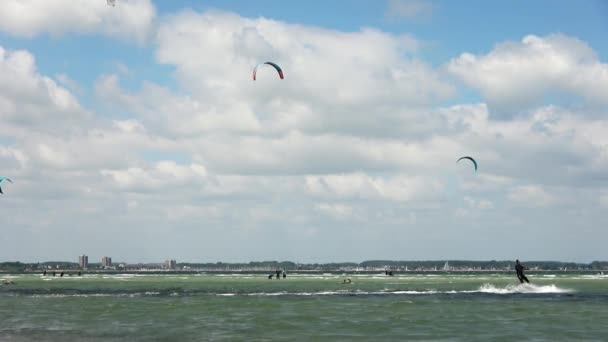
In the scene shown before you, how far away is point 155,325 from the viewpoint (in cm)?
3083

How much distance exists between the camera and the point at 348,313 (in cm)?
3547

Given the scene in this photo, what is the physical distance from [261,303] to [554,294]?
21.8 m

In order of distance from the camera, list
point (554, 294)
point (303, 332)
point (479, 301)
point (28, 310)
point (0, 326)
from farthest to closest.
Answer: point (554, 294) < point (479, 301) < point (28, 310) < point (0, 326) < point (303, 332)

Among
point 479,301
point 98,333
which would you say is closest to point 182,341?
point 98,333

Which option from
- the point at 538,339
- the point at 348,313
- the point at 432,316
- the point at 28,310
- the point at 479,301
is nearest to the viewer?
the point at 538,339

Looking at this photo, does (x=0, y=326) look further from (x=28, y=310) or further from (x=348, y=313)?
(x=348, y=313)

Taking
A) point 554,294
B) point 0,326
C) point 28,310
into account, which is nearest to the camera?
point 0,326

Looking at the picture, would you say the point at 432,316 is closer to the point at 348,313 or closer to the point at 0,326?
the point at 348,313

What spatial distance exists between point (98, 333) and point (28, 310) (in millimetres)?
14299

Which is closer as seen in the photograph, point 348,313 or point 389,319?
point 389,319

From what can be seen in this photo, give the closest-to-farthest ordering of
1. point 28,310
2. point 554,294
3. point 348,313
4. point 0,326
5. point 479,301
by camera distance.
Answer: point 0,326 → point 348,313 → point 28,310 → point 479,301 → point 554,294

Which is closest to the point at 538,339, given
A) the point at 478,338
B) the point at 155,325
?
the point at 478,338

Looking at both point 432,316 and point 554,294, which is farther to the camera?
point 554,294

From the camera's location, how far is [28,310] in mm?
39969
